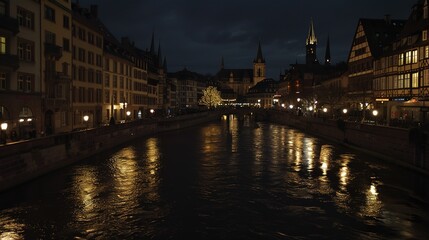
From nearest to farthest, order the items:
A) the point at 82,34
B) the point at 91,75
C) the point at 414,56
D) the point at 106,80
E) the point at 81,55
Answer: the point at 414,56 → the point at 81,55 → the point at 82,34 → the point at 91,75 → the point at 106,80

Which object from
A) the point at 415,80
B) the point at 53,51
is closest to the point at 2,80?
the point at 53,51

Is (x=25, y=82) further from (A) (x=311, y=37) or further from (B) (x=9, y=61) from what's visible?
(A) (x=311, y=37)

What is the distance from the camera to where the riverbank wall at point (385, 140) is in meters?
32.9

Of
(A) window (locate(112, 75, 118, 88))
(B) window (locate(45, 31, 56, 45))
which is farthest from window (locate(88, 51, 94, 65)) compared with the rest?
(B) window (locate(45, 31, 56, 45))

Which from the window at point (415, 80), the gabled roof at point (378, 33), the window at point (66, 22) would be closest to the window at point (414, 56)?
the window at point (415, 80)

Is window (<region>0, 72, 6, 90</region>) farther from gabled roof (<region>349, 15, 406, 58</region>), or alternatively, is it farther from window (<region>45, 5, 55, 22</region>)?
gabled roof (<region>349, 15, 406, 58</region>)

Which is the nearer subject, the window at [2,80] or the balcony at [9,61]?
the balcony at [9,61]

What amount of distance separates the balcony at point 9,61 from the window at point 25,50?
265cm

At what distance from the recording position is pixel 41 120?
4400 cm

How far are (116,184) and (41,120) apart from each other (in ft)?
62.0

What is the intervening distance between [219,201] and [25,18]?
28806 millimetres

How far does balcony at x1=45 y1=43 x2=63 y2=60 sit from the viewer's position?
4528cm

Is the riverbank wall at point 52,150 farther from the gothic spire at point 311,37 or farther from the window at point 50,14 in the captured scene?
the gothic spire at point 311,37

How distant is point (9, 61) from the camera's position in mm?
37062
